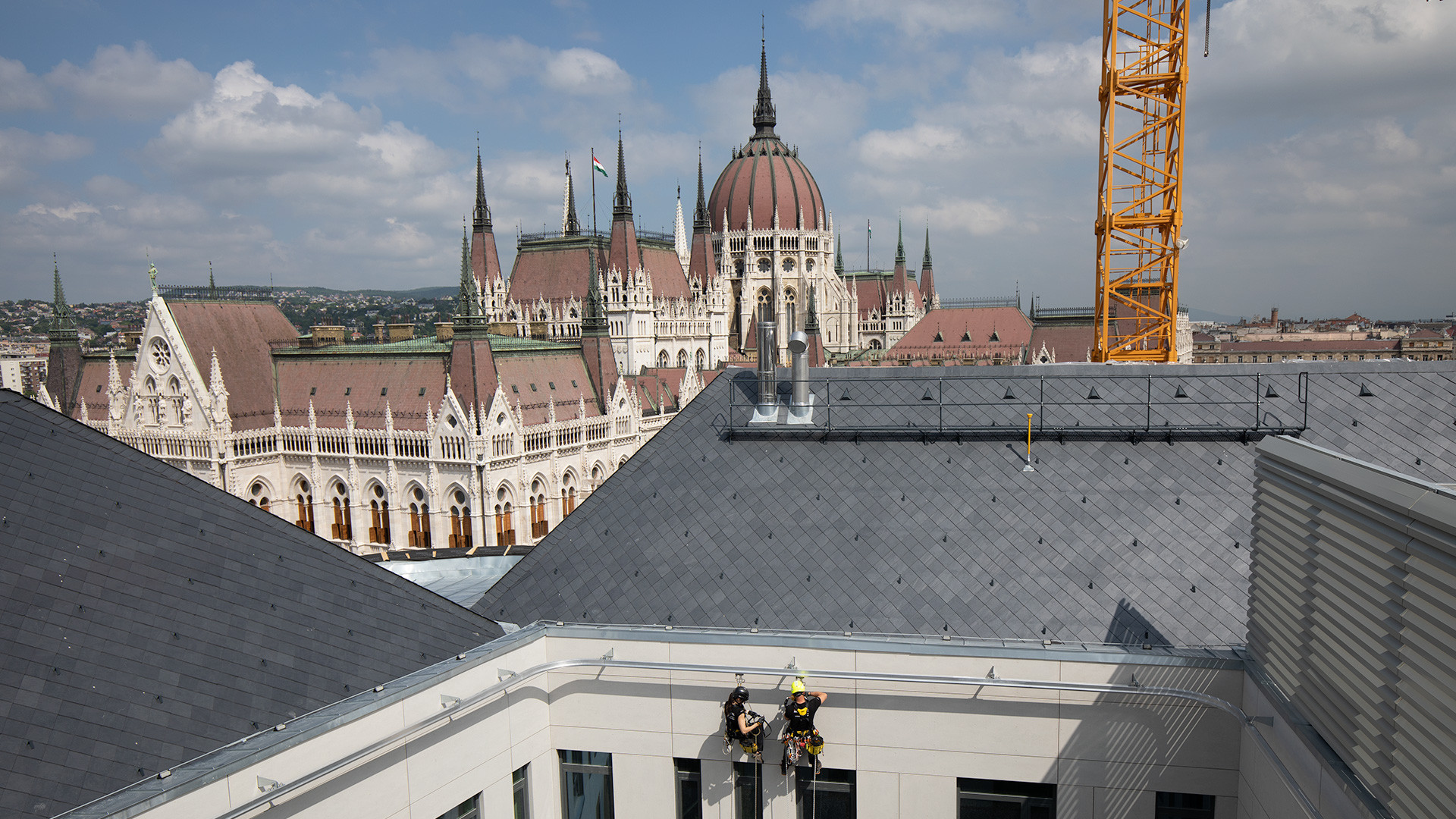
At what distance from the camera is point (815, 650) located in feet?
37.4

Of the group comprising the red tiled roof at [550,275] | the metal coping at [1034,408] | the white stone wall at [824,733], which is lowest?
the white stone wall at [824,733]

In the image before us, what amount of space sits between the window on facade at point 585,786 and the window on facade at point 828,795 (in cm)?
289

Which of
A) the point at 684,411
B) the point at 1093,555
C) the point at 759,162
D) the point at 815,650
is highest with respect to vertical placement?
the point at 759,162

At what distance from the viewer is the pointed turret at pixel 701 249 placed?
9625 cm

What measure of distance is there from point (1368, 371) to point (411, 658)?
52.0 feet

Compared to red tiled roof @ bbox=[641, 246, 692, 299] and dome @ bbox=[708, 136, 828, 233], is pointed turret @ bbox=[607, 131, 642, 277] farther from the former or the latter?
dome @ bbox=[708, 136, 828, 233]

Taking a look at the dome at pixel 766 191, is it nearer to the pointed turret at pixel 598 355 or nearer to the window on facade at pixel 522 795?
the pointed turret at pixel 598 355

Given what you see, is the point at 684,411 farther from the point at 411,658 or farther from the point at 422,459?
the point at 422,459

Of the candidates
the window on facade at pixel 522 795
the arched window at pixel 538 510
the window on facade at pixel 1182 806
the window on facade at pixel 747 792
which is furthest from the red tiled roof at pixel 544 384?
the window on facade at pixel 1182 806

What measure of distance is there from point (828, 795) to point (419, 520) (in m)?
38.9

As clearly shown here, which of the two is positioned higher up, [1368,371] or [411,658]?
[1368,371]

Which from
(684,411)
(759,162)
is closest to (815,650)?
(684,411)

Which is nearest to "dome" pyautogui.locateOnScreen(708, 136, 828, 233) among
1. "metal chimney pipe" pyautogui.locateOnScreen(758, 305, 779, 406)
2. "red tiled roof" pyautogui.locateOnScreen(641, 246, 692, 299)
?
"red tiled roof" pyautogui.locateOnScreen(641, 246, 692, 299)

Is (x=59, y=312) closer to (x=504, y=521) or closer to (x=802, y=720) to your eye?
(x=504, y=521)
